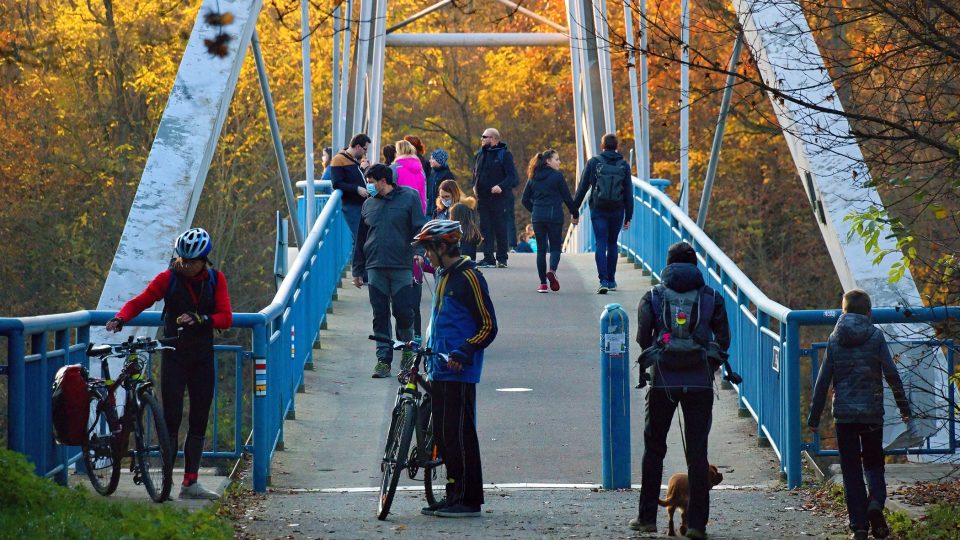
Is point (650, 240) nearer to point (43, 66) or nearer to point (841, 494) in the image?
point (841, 494)

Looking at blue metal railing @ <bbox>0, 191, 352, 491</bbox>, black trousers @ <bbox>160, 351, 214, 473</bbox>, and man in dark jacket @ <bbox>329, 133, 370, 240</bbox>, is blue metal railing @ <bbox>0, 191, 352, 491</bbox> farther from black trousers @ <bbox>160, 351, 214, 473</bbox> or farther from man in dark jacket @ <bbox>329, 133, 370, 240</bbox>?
man in dark jacket @ <bbox>329, 133, 370, 240</bbox>

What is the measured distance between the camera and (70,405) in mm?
8617

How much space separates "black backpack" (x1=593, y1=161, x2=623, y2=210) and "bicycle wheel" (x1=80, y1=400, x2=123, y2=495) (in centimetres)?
901

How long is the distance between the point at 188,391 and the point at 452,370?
1528mm

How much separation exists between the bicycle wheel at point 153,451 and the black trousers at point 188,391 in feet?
0.50

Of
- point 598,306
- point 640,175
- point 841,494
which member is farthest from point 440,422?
point 640,175

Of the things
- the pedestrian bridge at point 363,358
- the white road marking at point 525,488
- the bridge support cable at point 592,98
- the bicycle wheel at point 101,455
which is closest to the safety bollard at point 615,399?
the white road marking at point 525,488

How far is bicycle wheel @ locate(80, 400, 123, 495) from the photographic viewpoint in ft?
28.9

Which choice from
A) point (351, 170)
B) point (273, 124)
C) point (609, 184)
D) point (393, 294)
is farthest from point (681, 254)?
point (273, 124)

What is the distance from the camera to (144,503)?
8.74 metres

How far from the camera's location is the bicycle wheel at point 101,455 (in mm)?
8797

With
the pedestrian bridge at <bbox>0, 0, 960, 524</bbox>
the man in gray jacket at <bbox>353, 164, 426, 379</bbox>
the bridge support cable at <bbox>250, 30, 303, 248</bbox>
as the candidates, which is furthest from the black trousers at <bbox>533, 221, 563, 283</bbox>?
the man in gray jacket at <bbox>353, 164, 426, 379</bbox>

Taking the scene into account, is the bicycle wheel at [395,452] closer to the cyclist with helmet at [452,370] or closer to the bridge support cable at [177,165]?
the cyclist with helmet at [452,370]

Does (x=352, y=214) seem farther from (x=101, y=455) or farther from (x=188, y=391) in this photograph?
(x=101, y=455)
